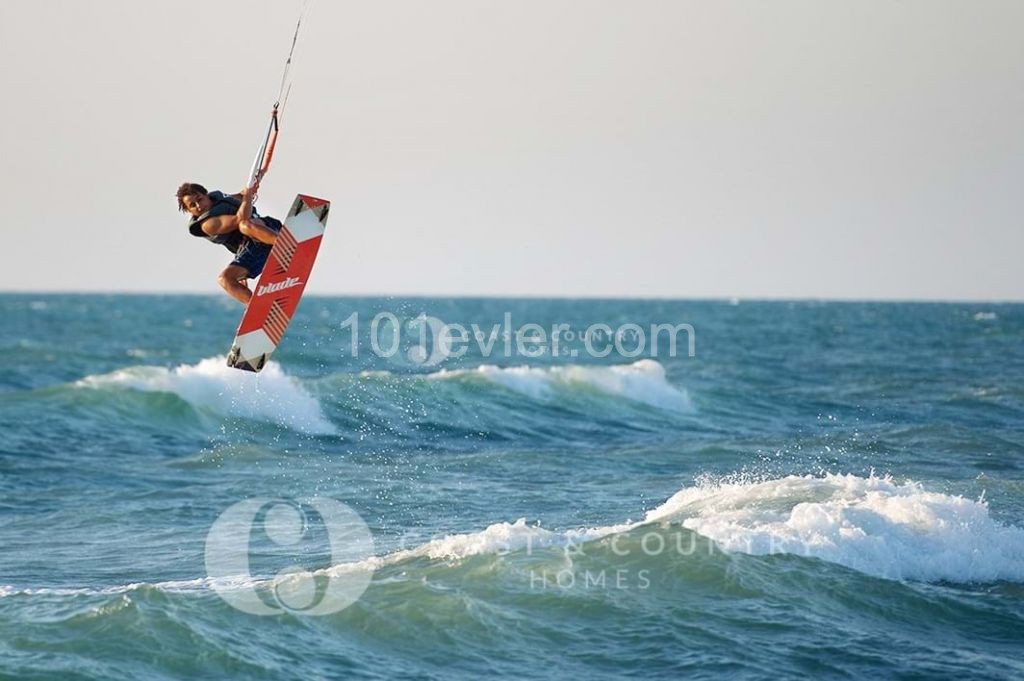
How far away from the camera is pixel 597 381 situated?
31500 mm

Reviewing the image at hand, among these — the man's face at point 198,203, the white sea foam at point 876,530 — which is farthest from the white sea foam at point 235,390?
the man's face at point 198,203

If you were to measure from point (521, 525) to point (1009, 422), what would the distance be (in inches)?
583

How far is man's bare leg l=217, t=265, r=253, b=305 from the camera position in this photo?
12.4 m

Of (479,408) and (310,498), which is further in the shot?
(479,408)

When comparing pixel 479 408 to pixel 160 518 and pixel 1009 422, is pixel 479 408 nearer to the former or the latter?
pixel 1009 422

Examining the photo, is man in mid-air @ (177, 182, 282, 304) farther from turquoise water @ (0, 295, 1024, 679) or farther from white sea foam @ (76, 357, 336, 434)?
white sea foam @ (76, 357, 336, 434)

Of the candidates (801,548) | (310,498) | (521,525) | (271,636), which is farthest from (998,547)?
(310,498)

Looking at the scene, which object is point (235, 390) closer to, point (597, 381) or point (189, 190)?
point (597, 381)

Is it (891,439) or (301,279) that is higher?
(301,279)

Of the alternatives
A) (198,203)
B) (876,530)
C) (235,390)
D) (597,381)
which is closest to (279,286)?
(198,203)

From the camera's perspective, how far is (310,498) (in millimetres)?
17062

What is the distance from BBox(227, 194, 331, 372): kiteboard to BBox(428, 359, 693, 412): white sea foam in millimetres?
16804

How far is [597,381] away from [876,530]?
733 inches

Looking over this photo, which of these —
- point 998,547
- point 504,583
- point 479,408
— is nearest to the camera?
point 504,583
